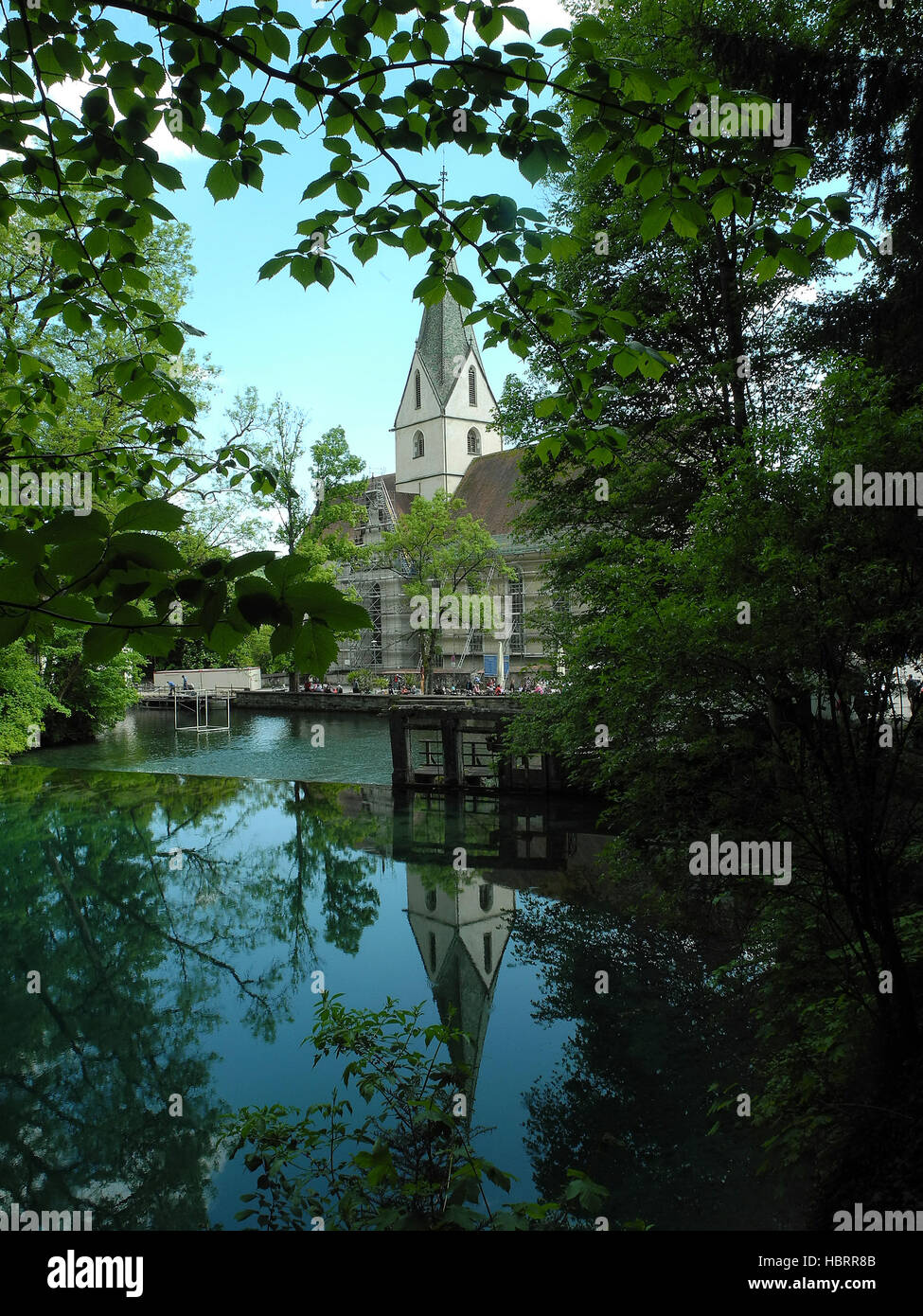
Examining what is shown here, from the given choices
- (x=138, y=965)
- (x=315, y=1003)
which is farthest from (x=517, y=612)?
(x=315, y=1003)

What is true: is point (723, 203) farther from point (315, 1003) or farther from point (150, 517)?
point (315, 1003)

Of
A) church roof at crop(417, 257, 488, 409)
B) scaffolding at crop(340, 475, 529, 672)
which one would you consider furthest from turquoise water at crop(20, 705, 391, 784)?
church roof at crop(417, 257, 488, 409)

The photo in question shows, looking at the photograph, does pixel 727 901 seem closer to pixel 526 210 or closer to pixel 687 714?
pixel 687 714

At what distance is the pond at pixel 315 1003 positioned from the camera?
5.61m

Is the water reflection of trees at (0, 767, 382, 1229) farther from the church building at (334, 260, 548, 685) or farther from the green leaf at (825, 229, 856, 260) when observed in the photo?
the church building at (334, 260, 548, 685)

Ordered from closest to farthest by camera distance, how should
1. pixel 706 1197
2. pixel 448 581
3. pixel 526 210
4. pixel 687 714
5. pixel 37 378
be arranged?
pixel 526 210 < pixel 37 378 < pixel 706 1197 < pixel 687 714 < pixel 448 581

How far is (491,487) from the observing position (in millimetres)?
52469

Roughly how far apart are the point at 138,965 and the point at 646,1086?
601 centimetres

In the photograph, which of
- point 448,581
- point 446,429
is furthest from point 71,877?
point 446,429

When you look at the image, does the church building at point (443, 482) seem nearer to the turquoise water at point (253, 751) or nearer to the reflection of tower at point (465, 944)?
the turquoise water at point (253, 751)

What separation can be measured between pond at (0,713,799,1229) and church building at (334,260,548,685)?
3095 cm
